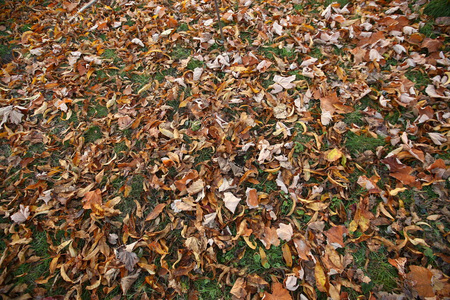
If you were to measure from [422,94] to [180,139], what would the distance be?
2.50 metres

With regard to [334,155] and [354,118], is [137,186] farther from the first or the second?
[354,118]

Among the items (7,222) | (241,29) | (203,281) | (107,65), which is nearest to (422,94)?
(241,29)

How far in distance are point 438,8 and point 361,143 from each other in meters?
2.11

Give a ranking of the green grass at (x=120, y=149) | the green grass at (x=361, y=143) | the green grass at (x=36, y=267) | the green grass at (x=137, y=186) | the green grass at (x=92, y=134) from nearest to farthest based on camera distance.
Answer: the green grass at (x=36, y=267)
the green grass at (x=137, y=186)
the green grass at (x=361, y=143)
the green grass at (x=120, y=149)
the green grass at (x=92, y=134)

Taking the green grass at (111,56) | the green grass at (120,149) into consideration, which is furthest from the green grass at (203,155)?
the green grass at (111,56)

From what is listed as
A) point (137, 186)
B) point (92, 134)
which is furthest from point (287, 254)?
point (92, 134)

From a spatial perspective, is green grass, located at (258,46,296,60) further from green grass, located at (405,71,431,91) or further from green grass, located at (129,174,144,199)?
green grass, located at (129,174,144,199)

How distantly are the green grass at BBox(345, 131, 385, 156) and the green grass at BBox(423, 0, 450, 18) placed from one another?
192cm

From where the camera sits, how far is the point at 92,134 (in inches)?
103

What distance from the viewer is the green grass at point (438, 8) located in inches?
113

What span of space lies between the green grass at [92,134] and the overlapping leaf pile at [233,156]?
15 mm

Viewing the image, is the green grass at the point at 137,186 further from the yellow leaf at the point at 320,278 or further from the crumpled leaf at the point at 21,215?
the yellow leaf at the point at 320,278

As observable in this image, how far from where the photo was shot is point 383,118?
2477 millimetres

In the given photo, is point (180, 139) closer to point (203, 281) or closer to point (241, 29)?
point (203, 281)
